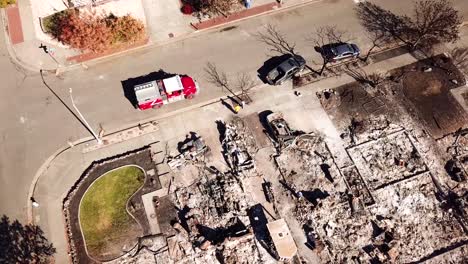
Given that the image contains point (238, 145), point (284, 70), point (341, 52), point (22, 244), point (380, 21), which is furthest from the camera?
point (380, 21)

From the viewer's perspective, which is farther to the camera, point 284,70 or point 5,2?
point 5,2

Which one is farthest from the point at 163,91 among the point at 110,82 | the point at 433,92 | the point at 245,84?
the point at 433,92

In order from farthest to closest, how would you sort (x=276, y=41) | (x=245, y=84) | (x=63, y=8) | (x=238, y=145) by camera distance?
(x=63, y=8) < (x=276, y=41) < (x=245, y=84) < (x=238, y=145)

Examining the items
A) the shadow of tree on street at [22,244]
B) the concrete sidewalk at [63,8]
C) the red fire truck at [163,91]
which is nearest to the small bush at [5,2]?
the concrete sidewalk at [63,8]

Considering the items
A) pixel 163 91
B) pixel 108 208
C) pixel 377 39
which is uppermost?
pixel 163 91

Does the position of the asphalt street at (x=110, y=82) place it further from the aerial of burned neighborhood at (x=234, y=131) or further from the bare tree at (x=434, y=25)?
the bare tree at (x=434, y=25)

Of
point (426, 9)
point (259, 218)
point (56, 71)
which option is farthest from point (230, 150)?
point (426, 9)

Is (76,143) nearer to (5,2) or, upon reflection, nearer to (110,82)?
(110,82)
